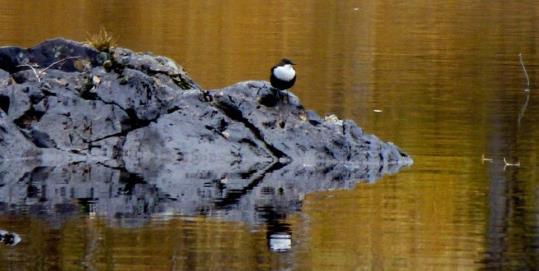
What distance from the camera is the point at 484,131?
84.6 ft

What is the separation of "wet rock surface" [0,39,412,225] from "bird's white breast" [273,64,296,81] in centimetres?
42

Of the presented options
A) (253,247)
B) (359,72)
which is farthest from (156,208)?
(359,72)

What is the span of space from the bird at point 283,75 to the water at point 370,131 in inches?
84.9

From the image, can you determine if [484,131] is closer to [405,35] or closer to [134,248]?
[134,248]

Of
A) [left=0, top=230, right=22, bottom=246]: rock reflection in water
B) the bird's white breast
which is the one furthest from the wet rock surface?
[left=0, top=230, right=22, bottom=246]: rock reflection in water

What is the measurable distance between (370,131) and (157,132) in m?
4.65

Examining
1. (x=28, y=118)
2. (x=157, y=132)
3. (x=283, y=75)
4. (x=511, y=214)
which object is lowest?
(x=511, y=214)

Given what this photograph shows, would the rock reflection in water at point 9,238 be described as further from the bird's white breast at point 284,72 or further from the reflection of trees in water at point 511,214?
the bird's white breast at point 284,72

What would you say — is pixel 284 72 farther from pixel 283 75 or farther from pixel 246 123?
pixel 246 123

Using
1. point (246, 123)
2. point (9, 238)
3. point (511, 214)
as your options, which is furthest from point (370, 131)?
point (9, 238)

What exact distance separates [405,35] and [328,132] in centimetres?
2765

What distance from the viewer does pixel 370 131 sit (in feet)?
84.3

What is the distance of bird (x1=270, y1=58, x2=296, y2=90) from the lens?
72.0ft

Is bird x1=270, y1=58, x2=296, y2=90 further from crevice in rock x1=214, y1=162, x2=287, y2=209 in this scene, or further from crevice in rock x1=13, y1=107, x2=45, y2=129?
crevice in rock x1=13, y1=107, x2=45, y2=129
